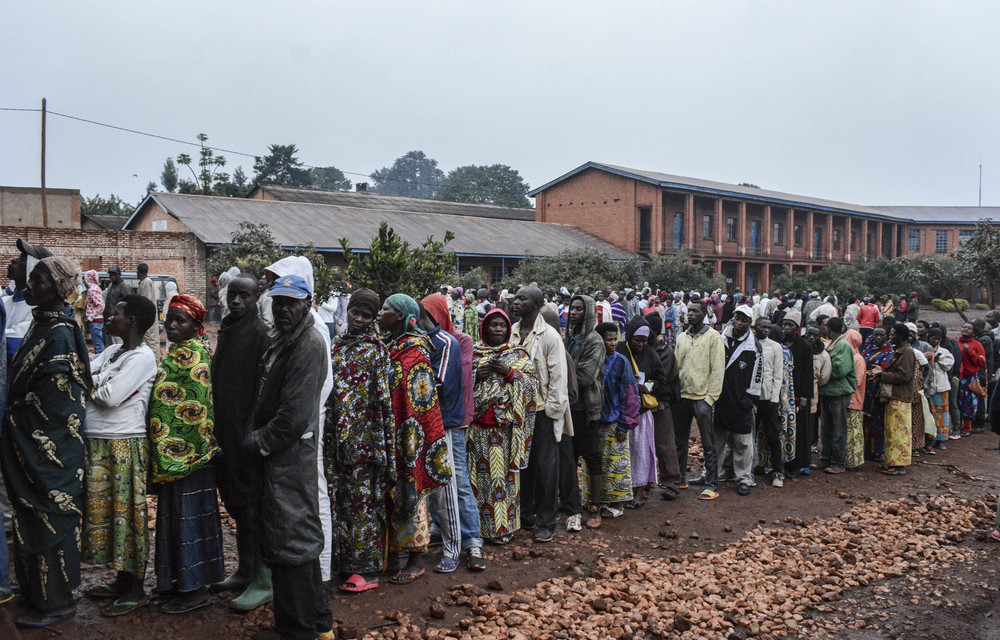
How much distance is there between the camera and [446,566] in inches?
196

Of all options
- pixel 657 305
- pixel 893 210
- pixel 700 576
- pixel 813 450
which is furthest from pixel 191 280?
pixel 893 210

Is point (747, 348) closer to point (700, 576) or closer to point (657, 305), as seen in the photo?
point (700, 576)

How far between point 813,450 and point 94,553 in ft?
27.1

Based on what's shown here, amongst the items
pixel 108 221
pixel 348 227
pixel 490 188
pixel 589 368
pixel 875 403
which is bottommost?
pixel 875 403

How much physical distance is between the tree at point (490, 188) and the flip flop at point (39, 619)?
59027 mm

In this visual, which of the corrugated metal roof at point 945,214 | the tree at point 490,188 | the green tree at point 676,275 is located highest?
the tree at point 490,188

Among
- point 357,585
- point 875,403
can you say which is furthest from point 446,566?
point 875,403

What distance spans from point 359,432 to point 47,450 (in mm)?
1633

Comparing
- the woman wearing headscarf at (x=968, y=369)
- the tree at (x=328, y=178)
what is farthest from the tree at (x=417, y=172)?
the woman wearing headscarf at (x=968, y=369)

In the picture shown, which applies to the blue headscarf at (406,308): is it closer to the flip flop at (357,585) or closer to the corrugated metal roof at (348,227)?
the flip flop at (357,585)

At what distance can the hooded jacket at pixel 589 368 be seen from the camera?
618 centimetres

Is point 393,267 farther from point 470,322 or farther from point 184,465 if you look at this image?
point 470,322

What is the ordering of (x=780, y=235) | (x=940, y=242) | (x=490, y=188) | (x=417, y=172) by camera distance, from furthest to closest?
(x=417, y=172), (x=490, y=188), (x=940, y=242), (x=780, y=235)

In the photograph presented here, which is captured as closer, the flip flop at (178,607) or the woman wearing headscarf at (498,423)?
the flip flop at (178,607)
